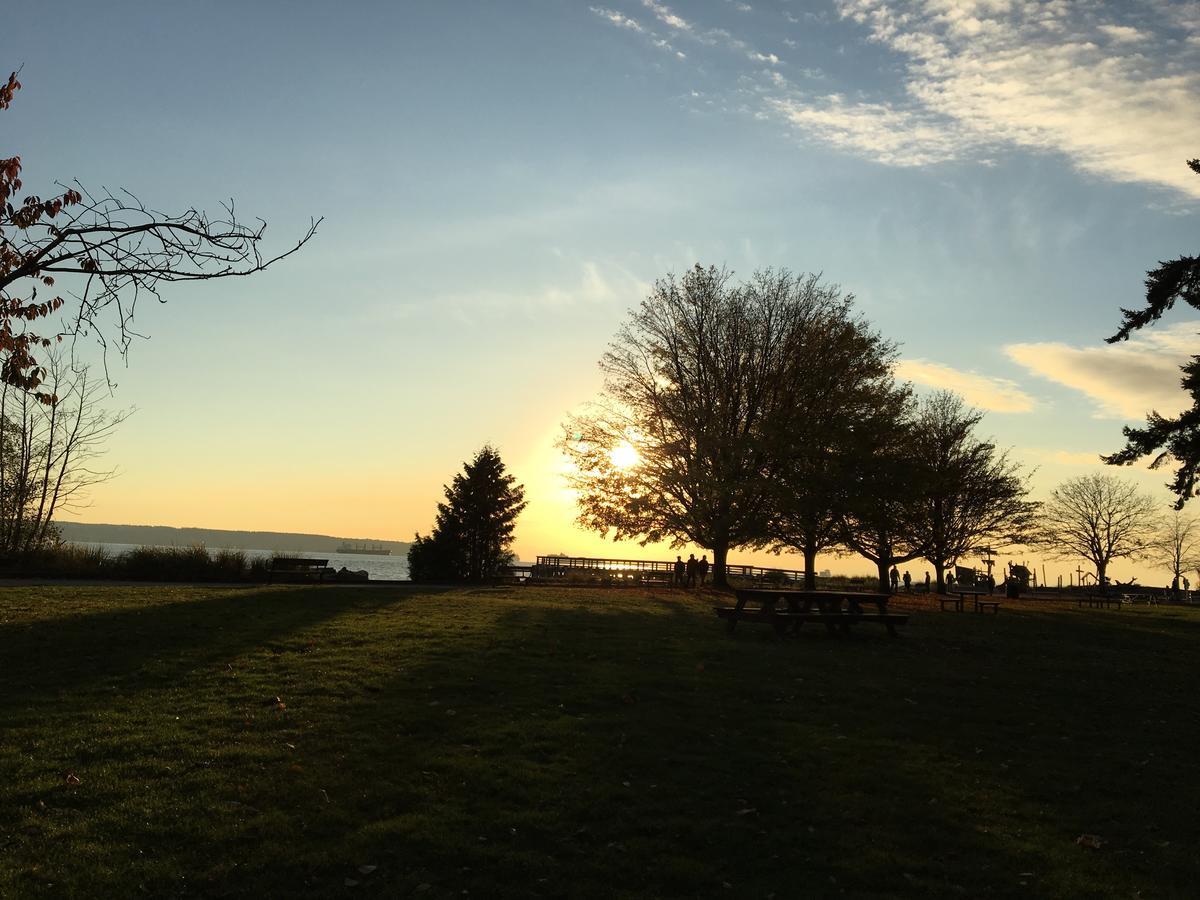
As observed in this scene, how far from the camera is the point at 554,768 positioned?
8.75m

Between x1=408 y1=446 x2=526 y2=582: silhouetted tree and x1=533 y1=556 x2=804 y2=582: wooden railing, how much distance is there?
2926 millimetres

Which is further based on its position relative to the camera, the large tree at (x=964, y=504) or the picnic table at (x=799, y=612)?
the large tree at (x=964, y=504)

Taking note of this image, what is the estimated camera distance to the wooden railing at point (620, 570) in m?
45.4

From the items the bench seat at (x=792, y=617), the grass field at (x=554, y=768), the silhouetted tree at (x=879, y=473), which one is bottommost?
the grass field at (x=554, y=768)

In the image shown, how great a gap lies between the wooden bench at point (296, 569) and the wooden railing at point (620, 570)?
14.3m

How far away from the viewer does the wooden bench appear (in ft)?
99.2

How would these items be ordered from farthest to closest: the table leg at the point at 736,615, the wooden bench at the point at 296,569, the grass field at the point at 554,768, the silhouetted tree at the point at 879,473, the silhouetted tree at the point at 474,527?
the silhouetted tree at the point at 474,527, the silhouetted tree at the point at 879,473, the wooden bench at the point at 296,569, the table leg at the point at 736,615, the grass field at the point at 554,768

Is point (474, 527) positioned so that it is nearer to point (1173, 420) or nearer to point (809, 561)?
point (809, 561)

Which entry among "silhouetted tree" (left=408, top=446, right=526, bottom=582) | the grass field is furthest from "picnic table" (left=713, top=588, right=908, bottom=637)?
"silhouetted tree" (left=408, top=446, right=526, bottom=582)

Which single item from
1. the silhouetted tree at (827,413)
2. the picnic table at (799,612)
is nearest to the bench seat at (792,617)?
the picnic table at (799,612)

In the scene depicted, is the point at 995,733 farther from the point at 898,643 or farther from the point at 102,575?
the point at 102,575

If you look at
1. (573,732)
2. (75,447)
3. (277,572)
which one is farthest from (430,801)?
(75,447)

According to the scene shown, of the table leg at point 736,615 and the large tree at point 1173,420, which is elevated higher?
the large tree at point 1173,420

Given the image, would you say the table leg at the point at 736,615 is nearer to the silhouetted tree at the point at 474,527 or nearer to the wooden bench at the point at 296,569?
the wooden bench at the point at 296,569
